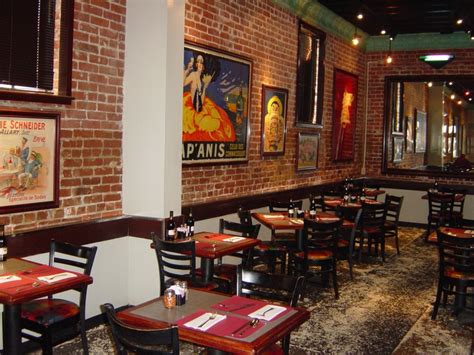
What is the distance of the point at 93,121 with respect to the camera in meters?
5.20

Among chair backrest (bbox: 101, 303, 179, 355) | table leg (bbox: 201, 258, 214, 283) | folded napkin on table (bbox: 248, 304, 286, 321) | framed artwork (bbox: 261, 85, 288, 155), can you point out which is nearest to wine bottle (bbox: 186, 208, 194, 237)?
table leg (bbox: 201, 258, 214, 283)

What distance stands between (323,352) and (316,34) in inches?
258

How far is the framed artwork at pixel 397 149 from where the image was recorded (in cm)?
1284

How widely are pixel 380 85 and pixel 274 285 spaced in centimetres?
980

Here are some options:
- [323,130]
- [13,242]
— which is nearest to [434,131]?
[323,130]

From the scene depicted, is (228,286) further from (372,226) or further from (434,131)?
(434,131)

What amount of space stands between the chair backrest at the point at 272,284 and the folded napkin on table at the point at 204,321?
574 mm

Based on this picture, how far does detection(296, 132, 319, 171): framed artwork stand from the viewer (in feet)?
30.8

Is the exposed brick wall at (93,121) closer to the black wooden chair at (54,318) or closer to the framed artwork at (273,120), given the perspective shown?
the black wooden chair at (54,318)

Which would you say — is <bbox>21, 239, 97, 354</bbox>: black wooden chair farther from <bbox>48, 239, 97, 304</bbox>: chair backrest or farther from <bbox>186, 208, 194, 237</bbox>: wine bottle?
<bbox>186, 208, 194, 237</bbox>: wine bottle

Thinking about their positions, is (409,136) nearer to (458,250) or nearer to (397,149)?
(397,149)

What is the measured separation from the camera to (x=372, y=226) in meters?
8.62

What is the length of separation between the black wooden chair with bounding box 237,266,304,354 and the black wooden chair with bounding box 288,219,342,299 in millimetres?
2448

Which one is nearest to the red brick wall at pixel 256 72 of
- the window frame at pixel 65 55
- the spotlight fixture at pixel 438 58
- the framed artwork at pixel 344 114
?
the framed artwork at pixel 344 114
